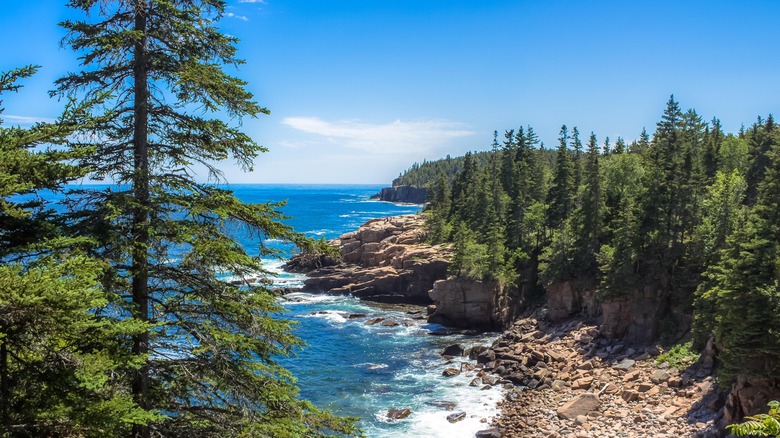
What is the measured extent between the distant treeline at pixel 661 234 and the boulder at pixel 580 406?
23.7 ft

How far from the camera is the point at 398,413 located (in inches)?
1170

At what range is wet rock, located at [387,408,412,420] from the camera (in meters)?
29.4

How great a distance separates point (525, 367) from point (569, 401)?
21.8 feet

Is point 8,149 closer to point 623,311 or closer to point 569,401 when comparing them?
point 569,401

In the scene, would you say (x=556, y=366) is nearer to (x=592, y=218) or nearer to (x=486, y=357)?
(x=486, y=357)

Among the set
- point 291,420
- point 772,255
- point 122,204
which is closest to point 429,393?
point 772,255

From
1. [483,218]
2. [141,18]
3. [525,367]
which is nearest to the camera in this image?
[141,18]

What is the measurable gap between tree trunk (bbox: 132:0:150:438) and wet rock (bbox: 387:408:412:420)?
2330 cm

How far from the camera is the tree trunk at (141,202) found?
26.4ft

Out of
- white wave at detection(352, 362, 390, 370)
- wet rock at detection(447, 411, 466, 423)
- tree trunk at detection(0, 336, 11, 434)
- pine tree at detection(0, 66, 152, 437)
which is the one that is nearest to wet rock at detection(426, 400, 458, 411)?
wet rock at detection(447, 411, 466, 423)

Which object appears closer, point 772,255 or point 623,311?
point 772,255

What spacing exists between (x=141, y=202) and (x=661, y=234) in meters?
42.5

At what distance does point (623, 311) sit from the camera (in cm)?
3975

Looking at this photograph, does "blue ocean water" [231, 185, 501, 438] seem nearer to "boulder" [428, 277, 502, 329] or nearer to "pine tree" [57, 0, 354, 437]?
"boulder" [428, 277, 502, 329]
